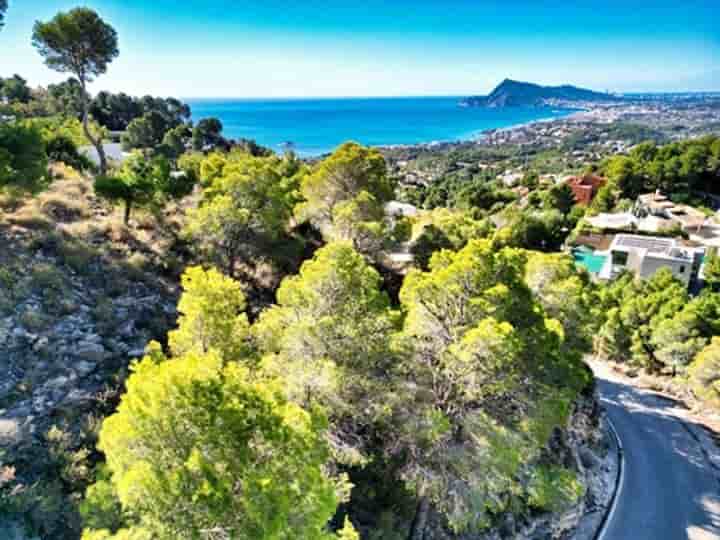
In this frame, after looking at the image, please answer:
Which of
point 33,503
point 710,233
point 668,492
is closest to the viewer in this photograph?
point 33,503

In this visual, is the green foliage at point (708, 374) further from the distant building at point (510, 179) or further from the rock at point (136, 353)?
the distant building at point (510, 179)

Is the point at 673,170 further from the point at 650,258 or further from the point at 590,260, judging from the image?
the point at 650,258

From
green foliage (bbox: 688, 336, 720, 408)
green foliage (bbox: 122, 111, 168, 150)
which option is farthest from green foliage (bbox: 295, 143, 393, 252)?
green foliage (bbox: 122, 111, 168, 150)

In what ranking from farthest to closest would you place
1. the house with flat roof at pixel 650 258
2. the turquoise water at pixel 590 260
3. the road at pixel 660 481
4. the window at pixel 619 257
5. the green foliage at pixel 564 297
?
the turquoise water at pixel 590 260, the window at pixel 619 257, the house with flat roof at pixel 650 258, the green foliage at pixel 564 297, the road at pixel 660 481

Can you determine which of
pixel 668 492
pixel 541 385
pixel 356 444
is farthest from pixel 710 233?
pixel 356 444

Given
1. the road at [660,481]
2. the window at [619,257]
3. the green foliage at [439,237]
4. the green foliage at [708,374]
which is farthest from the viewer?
the window at [619,257]

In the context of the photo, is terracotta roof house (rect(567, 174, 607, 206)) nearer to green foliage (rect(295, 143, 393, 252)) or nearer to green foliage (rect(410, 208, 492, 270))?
green foliage (rect(410, 208, 492, 270))

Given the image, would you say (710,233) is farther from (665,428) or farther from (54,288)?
(54,288)

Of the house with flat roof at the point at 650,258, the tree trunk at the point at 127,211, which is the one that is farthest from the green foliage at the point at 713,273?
the tree trunk at the point at 127,211

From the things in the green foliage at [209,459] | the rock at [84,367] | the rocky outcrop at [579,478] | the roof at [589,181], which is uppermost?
the green foliage at [209,459]
